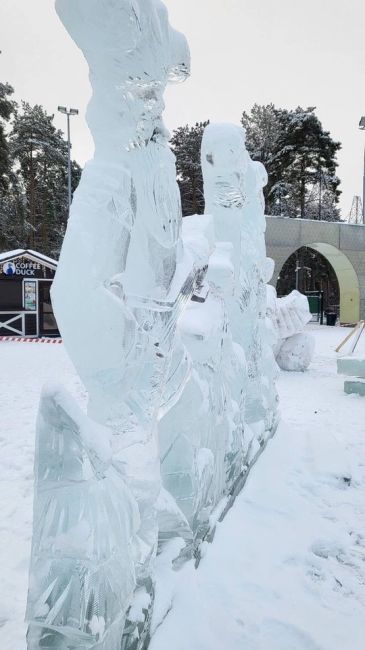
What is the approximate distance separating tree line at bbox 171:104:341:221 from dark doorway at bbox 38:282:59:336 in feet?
41.2

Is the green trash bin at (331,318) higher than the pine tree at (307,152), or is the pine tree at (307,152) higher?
the pine tree at (307,152)

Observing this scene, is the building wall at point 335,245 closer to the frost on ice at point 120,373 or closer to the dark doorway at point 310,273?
the dark doorway at point 310,273

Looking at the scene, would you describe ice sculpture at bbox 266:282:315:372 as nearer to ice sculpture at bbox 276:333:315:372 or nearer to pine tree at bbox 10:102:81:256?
ice sculpture at bbox 276:333:315:372

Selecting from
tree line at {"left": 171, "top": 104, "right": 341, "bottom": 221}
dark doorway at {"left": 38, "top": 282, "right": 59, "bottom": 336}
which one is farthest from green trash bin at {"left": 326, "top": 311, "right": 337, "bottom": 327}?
dark doorway at {"left": 38, "top": 282, "right": 59, "bottom": 336}

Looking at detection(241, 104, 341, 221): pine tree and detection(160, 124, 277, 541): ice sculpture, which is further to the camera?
detection(241, 104, 341, 221): pine tree

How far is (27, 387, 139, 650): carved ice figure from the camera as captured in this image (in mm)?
1239

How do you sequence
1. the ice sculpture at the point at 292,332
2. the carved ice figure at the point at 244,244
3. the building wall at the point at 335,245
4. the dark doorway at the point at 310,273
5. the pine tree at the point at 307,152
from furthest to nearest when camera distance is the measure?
the dark doorway at the point at 310,273
the pine tree at the point at 307,152
the building wall at the point at 335,245
the ice sculpture at the point at 292,332
the carved ice figure at the point at 244,244

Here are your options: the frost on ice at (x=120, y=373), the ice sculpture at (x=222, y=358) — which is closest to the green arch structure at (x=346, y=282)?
the ice sculpture at (x=222, y=358)

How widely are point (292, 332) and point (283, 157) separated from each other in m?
19.0

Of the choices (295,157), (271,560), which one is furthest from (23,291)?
(295,157)

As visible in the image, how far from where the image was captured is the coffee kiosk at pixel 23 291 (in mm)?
12836

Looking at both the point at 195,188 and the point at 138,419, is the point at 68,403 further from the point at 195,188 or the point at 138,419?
the point at 195,188

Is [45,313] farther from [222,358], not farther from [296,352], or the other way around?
[222,358]

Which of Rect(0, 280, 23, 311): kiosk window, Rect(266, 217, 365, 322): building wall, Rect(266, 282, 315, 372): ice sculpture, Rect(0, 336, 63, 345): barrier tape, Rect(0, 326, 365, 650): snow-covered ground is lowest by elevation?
Rect(0, 326, 365, 650): snow-covered ground
